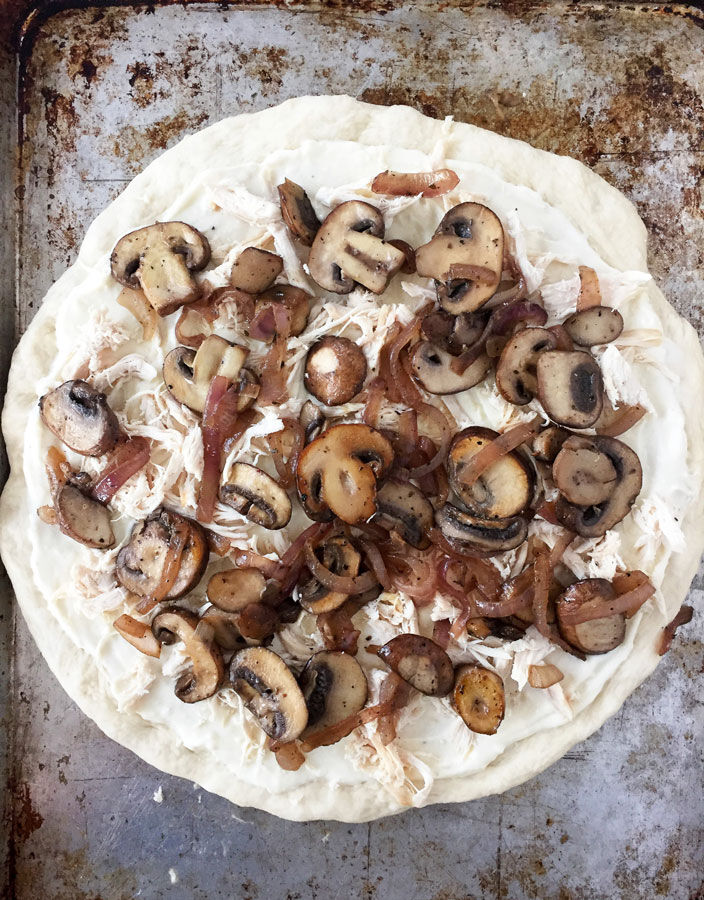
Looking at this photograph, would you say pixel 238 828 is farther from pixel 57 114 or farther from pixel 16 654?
pixel 57 114

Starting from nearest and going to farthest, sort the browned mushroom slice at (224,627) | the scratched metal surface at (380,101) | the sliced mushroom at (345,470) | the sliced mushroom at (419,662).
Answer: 1. the sliced mushroom at (345,470)
2. the sliced mushroom at (419,662)
3. the browned mushroom slice at (224,627)
4. the scratched metal surface at (380,101)

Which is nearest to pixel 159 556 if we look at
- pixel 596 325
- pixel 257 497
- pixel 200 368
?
pixel 257 497

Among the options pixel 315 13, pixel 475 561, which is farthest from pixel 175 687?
pixel 315 13

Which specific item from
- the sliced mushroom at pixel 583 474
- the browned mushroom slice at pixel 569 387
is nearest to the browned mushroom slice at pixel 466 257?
the browned mushroom slice at pixel 569 387

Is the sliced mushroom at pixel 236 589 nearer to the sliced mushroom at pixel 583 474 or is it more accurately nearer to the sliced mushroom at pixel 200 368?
the sliced mushroom at pixel 200 368

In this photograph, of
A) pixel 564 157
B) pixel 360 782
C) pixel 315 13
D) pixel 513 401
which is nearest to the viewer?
pixel 513 401

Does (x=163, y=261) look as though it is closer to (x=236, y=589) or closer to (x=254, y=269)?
(x=254, y=269)
